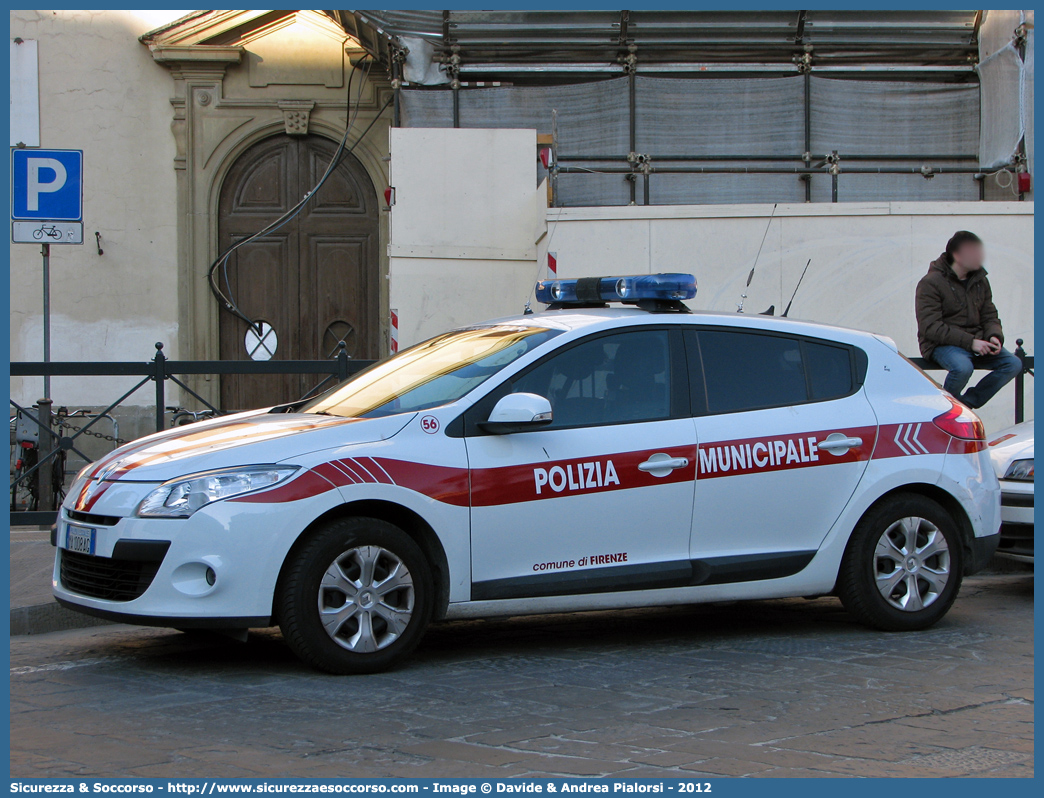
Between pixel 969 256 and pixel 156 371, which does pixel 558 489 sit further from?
pixel 969 256

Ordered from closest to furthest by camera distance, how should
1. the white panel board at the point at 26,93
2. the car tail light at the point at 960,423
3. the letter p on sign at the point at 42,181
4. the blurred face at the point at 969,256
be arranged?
the car tail light at the point at 960,423 → the blurred face at the point at 969,256 → the letter p on sign at the point at 42,181 → the white panel board at the point at 26,93

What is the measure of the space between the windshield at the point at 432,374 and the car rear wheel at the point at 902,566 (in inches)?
74.1

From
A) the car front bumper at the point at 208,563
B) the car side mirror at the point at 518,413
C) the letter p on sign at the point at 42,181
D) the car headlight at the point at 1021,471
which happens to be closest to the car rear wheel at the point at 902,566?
the car headlight at the point at 1021,471

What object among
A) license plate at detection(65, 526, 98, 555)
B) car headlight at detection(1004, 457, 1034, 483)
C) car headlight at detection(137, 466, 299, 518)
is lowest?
license plate at detection(65, 526, 98, 555)

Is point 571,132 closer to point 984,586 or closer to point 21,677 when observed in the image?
point 984,586

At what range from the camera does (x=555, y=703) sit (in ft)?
15.6

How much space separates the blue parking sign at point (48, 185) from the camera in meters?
8.83

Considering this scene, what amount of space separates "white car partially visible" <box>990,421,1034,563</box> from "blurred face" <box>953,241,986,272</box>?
1836 millimetres

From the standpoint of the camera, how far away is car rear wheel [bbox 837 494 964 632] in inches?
240

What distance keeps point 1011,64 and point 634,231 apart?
17.2 ft

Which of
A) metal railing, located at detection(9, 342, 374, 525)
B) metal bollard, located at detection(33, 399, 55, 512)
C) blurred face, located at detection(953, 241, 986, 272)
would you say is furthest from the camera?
metal bollard, located at detection(33, 399, 55, 512)

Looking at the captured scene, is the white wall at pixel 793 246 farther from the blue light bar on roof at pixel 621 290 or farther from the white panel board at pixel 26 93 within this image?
the white panel board at pixel 26 93

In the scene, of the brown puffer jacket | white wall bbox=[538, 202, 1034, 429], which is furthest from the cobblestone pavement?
white wall bbox=[538, 202, 1034, 429]

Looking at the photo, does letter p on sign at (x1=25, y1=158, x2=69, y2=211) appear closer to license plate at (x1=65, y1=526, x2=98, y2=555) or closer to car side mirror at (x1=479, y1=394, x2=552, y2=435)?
license plate at (x1=65, y1=526, x2=98, y2=555)
